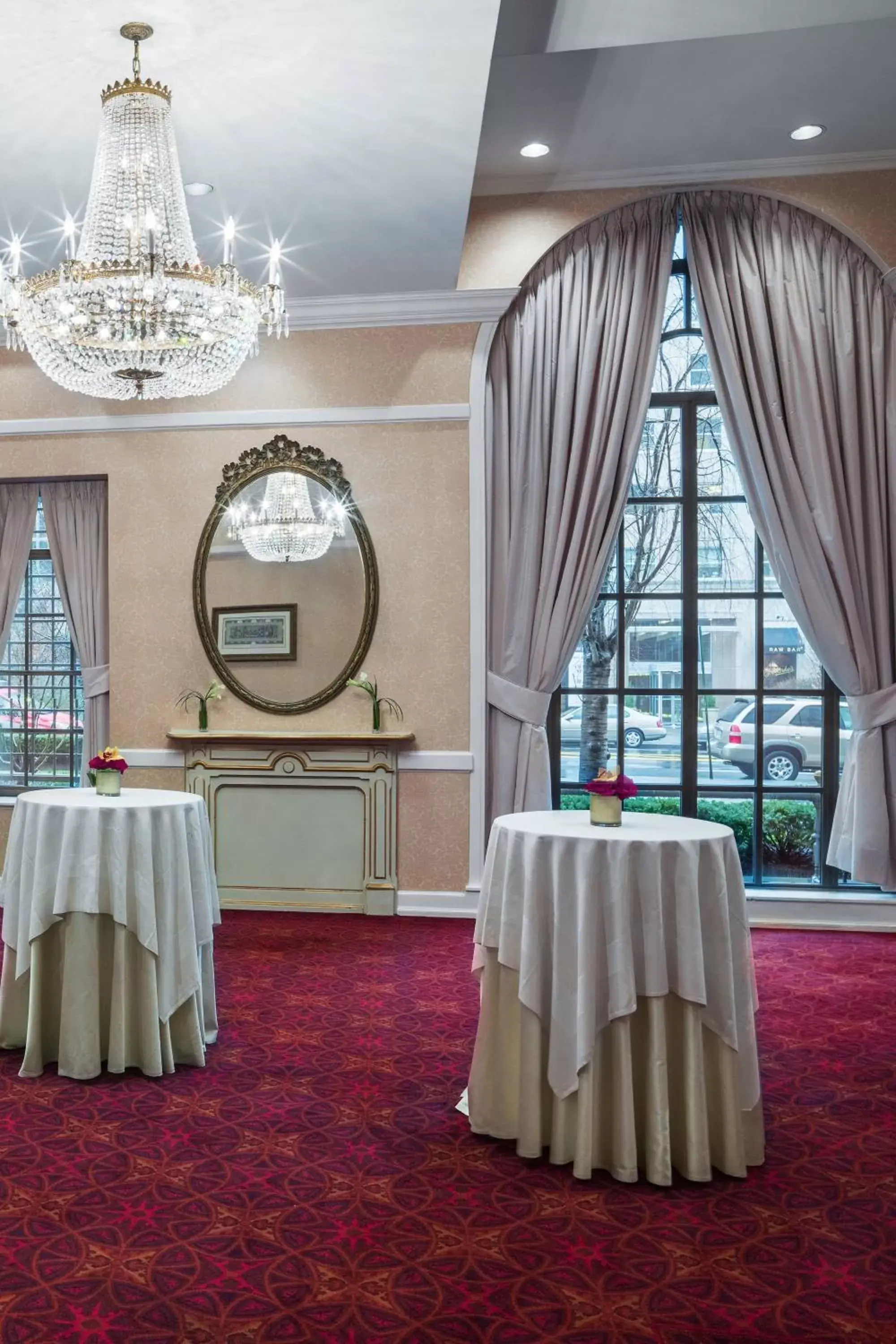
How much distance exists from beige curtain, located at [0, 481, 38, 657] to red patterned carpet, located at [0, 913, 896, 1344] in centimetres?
396

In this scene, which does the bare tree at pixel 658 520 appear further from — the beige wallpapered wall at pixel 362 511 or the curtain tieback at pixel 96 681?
the curtain tieback at pixel 96 681

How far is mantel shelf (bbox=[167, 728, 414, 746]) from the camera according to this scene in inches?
234

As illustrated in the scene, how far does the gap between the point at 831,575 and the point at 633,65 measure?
2.76m

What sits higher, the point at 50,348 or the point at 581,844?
the point at 50,348

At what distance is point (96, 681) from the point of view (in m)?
6.67

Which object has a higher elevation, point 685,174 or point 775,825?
point 685,174

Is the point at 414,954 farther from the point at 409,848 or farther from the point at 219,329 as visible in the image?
the point at 219,329

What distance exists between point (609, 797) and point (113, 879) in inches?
65.7

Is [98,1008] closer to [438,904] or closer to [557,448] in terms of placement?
[438,904]

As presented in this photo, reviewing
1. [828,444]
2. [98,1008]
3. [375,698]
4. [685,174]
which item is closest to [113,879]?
[98,1008]

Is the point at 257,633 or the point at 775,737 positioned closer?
the point at 775,737

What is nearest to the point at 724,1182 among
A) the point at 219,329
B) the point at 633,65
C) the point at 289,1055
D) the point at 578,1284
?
the point at 578,1284

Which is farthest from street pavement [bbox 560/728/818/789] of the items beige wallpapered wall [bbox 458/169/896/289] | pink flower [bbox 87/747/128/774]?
pink flower [bbox 87/747/128/774]

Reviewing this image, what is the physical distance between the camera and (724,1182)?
9.13 feet
